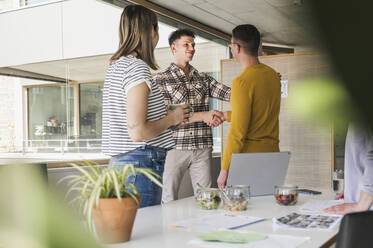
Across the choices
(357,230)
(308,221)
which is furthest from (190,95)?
(357,230)

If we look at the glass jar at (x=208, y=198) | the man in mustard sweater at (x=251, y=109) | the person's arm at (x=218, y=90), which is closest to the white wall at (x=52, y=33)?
the person's arm at (x=218, y=90)

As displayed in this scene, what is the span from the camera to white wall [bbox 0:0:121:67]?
2.97m

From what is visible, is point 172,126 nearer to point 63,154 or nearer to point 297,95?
point 297,95

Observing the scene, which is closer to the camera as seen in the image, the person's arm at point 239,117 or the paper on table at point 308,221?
the paper on table at point 308,221

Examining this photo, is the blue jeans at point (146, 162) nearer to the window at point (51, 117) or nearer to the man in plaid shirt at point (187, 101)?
the man in plaid shirt at point (187, 101)

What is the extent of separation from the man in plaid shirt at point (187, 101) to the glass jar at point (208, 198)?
1.24 m

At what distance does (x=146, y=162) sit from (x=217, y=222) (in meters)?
0.35

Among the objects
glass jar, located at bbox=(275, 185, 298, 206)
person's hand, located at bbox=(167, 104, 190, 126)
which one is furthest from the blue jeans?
glass jar, located at bbox=(275, 185, 298, 206)

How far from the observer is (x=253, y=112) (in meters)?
2.18

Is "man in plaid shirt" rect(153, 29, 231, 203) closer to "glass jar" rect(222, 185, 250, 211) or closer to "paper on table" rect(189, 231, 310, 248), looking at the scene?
"glass jar" rect(222, 185, 250, 211)

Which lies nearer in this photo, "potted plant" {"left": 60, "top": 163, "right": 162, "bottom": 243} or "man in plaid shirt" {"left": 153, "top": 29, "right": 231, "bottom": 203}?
"potted plant" {"left": 60, "top": 163, "right": 162, "bottom": 243}

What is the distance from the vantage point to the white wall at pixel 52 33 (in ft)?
9.75

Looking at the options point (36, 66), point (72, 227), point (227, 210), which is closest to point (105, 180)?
point (227, 210)

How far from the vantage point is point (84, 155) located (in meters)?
4.11
